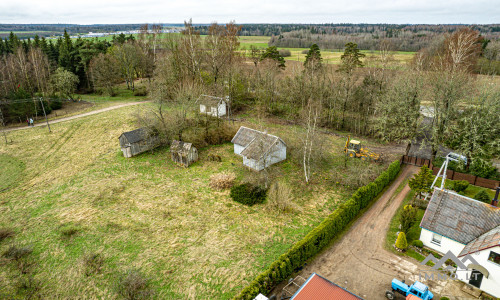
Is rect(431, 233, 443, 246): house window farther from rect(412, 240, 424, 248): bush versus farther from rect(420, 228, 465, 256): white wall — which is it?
rect(412, 240, 424, 248): bush

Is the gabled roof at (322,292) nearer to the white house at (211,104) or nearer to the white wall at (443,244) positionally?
the white wall at (443,244)

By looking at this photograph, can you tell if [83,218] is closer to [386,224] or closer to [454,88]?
[386,224]

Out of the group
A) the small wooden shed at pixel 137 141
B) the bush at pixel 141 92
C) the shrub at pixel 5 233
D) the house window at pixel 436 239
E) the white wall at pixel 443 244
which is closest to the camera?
the white wall at pixel 443 244

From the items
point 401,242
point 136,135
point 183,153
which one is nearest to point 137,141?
point 136,135

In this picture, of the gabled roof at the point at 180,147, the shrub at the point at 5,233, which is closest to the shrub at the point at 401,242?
the gabled roof at the point at 180,147

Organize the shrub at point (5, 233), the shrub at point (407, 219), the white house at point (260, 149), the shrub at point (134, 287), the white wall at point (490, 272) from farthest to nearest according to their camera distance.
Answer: the white house at point (260, 149) < the shrub at point (5, 233) < the shrub at point (407, 219) < the shrub at point (134, 287) < the white wall at point (490, 272)

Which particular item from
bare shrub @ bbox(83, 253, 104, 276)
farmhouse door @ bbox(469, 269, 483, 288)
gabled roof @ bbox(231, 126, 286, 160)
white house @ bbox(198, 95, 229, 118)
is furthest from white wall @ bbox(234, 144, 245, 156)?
farmhouse door @ bbox(469, 269, 483, 288)

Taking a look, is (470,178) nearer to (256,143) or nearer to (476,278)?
(476,278)
